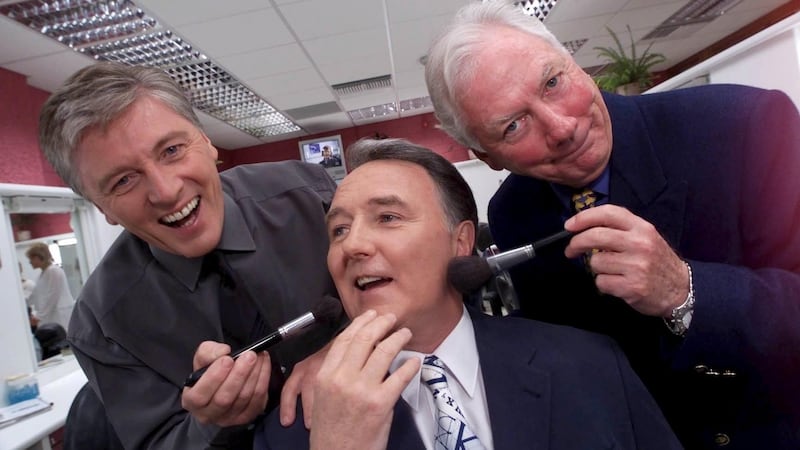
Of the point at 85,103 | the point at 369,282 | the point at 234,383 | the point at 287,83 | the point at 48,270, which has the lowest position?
the point at 234,383

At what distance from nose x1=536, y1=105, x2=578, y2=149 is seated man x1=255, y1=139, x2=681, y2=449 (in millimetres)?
339

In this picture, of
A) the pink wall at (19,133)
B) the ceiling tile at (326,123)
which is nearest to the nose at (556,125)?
the pink wall at (19,133)

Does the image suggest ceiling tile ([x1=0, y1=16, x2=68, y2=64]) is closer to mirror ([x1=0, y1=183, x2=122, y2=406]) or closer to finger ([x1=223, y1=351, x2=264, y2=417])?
mirror ([x1=0, y1=183, x2=122, y2=406])

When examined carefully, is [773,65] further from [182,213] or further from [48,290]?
[48,290]

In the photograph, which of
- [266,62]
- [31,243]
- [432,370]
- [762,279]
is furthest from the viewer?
[266,62]

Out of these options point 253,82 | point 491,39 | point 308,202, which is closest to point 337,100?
point 253,82

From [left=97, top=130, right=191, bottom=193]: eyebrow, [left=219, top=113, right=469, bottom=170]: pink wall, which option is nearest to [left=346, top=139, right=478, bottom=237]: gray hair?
[left=97, top=130, right=191, bottom=193]: eyebrow

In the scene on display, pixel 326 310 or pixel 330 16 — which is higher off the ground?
pixel 330 16

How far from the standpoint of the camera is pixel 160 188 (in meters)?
1.19

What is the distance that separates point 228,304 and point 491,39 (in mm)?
1036

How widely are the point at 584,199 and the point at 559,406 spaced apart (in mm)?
523

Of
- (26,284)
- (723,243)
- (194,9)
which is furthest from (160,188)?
(194,9)

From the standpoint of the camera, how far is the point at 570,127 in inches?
42.2

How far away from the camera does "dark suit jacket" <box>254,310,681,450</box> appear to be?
1050mm
